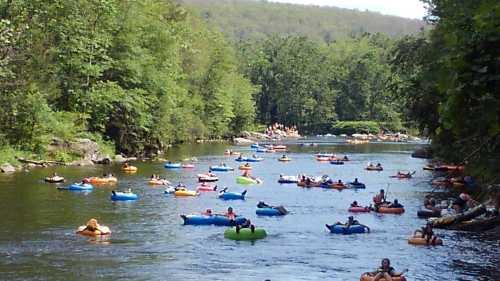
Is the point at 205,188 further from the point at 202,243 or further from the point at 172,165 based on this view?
the point at 202,243

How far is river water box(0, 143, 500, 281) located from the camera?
2204 centimetres

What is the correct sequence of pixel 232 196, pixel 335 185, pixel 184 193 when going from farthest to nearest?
pixel 335 185, pixel 184 193, pixel 232 196

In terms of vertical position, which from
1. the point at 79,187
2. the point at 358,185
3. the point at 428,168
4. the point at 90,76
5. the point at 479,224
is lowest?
the point at 79,187

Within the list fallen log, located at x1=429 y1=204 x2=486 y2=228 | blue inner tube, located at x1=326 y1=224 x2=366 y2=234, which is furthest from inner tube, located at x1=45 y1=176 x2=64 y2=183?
fallen log, located at x1=429 y1=204 x2=486 y2=228

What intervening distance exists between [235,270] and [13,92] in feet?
99.5

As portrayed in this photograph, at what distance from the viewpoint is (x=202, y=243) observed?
1050 inches

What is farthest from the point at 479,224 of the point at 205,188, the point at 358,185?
the point at 205,188

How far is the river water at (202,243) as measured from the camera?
22.0 m

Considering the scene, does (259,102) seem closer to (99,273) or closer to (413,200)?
(413,200)

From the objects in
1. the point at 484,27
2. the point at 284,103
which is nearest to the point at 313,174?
the point at 484,27

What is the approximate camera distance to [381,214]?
34688 mm

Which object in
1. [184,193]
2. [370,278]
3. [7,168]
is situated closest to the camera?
[370,278]

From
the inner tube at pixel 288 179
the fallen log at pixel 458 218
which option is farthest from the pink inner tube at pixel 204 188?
the fallen log at pixel 458 218

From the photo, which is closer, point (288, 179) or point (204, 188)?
point (204, 188)
